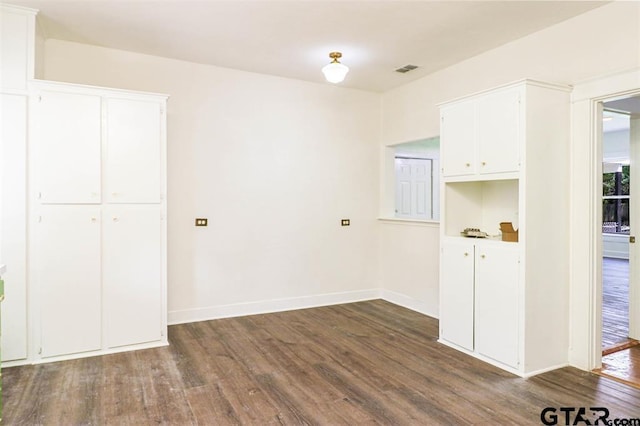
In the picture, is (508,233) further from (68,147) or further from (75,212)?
(68,147)

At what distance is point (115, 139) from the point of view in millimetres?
3488

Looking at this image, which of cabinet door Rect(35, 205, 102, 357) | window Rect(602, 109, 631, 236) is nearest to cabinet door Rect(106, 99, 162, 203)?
cabinet door Rect(35, 205, 102, 357)

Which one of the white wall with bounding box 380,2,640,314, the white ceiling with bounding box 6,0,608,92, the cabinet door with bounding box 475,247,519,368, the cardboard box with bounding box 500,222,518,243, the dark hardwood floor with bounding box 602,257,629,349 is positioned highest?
the white ceiling with bounding box 6,0,608,92

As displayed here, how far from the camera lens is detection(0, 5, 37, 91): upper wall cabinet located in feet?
10.4

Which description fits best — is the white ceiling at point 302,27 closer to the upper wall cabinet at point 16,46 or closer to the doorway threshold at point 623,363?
the upper wall cabinet at point 16,46

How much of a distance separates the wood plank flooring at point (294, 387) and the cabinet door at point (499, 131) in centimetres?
163

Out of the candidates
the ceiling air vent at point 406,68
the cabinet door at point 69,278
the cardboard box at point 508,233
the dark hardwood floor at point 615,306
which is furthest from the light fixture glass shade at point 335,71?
the dark hardwood floor at point 615,306

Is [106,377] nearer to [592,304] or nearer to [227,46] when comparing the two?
[227,46]

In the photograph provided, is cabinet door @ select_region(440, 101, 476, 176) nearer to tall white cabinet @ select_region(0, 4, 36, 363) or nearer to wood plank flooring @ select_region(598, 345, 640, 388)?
wood plank flooring @ select_region(598, 345, 640, 388)

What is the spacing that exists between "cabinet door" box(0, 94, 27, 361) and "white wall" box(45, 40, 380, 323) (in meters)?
0.82

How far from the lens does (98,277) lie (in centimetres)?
344

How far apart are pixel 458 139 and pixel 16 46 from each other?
12.3 ft

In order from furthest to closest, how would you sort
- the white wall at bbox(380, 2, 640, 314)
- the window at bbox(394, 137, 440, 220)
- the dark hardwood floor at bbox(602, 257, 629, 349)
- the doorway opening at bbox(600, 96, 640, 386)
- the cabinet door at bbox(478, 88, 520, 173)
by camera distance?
the window at bbox(394, 137, 440, 220) → the dark hardwood floor at bbox(602, 257, 629, 349) → the doorway opening at bbox(600, 96, 640, 386) → the cabinet door at bbox(478, 88, 520, 173) → the white wall at bbox(380, 2, 640, 314)

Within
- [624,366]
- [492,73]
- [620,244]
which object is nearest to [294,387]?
[624,366]
